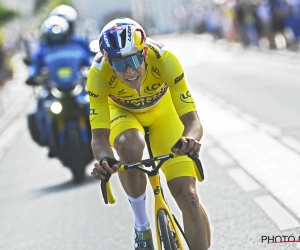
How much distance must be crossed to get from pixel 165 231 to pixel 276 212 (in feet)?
8.90

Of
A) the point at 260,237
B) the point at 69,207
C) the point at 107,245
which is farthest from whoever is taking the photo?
the point at 69,207

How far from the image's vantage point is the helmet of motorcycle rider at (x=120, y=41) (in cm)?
541

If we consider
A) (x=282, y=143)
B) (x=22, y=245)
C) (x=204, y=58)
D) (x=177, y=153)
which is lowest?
(x=204, y=58)

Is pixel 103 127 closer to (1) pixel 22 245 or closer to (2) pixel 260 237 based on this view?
(2) pixel 260 237

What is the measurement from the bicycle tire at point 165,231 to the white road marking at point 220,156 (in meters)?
5.72

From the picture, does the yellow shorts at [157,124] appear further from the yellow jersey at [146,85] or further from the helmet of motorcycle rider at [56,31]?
the helmet of motorcycle rider at [56,31]

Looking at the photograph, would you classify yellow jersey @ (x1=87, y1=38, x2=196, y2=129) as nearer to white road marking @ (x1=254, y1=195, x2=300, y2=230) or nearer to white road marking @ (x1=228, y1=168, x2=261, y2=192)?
white road marking @ (x1=254, y1=195, x2=300, y2=230)

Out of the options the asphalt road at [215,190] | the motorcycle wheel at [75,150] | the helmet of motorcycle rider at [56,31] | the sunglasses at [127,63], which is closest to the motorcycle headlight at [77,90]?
the motorcycle wheel at [75,150]

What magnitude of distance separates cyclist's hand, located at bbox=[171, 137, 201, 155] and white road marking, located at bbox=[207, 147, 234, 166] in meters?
6.16

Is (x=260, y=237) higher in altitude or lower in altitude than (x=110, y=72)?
lower

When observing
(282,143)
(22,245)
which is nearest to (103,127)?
(22,245)

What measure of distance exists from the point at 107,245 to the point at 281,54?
21.2 m

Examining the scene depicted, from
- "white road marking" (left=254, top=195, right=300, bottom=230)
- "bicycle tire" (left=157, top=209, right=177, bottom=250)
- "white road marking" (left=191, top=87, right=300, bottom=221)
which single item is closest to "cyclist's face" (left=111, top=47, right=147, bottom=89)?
"bicycle tire" (left=157, top=209, right=177, bottom=250)

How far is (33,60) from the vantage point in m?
12.0
